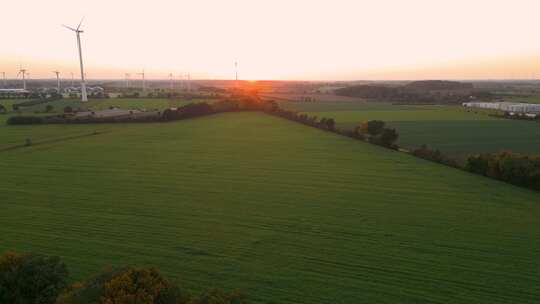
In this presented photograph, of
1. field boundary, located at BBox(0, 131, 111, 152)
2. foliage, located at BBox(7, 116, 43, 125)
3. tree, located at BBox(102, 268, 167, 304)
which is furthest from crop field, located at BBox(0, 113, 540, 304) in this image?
foliage, located at BBox(7, 116, 43, 125)

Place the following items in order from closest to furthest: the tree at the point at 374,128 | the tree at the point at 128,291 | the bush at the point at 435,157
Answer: the tree at the point at 128,291, the bush at the point at 435,157, the tree at the point at 374,128

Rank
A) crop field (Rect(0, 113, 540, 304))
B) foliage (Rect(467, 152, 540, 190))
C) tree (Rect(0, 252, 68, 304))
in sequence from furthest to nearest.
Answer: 1. foliage (Rect(467, 152, 540, 190))
2. crop field (Rect(0, 113, 540, 304))
3. tree (Rect(0, 252, 68, 304))

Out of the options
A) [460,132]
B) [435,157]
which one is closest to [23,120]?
[435,157]

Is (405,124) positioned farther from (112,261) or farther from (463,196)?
(112,261)

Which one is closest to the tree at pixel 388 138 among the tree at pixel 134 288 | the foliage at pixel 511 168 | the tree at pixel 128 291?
the foliage at pixel 511 168

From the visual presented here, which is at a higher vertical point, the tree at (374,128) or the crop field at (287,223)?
the tree at (374,128)

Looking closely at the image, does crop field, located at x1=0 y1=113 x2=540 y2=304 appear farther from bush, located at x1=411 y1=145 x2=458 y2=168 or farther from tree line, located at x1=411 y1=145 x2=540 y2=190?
bush, located at x1=411 y1=145 x2=458 y2=168

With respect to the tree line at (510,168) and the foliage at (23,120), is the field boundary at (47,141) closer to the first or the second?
the foliage at (23,120)

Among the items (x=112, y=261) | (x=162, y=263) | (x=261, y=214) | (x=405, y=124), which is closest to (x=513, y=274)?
(x=261, y=214)

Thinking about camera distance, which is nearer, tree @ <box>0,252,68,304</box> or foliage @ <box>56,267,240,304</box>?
foliage @ <box>56,267,240,304</box>
